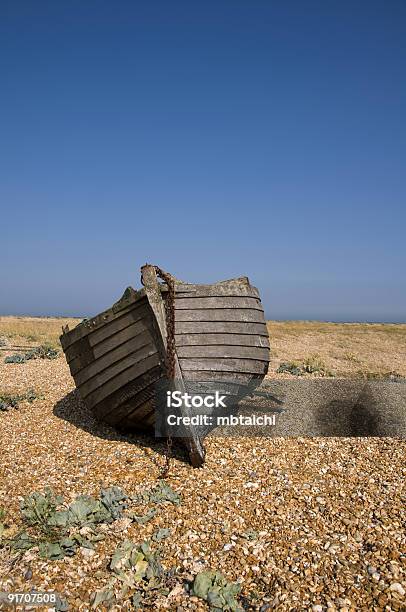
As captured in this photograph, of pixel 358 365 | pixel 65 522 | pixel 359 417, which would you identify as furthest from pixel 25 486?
pixel 358 365

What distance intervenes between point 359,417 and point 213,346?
381cm

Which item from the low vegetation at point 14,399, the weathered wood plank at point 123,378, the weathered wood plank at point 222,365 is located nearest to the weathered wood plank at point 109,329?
the weathered wood plank at point 123,378

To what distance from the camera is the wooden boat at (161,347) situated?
658cm

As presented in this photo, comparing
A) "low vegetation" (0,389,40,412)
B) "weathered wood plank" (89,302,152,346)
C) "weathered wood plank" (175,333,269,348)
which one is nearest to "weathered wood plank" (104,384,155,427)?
"weathered wood plank" (175,333,269,348)

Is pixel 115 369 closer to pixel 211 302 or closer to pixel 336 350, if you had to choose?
pixel 211 302

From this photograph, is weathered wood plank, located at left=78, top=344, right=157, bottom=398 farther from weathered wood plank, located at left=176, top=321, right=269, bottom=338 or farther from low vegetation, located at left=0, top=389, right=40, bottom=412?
low vegetation, located at left=0, top=389, right=40, bottom=412

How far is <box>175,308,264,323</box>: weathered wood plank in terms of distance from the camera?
7.37m

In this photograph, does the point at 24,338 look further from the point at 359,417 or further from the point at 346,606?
the point at 346,606

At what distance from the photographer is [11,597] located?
3.77 meters

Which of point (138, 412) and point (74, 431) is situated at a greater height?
point (138, 412)

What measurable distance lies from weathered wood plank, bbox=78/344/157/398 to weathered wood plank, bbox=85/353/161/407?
0.16 feet

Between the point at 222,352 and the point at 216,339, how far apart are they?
0.80 feet

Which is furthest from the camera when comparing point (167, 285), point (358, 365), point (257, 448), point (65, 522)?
point (358, 365)

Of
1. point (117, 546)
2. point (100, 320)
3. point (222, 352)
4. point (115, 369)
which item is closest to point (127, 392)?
point (115, 369)
